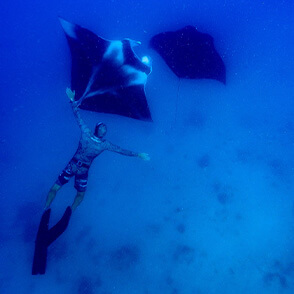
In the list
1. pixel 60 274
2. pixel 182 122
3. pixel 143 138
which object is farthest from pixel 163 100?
pixel 60 274

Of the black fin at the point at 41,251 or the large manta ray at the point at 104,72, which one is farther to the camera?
the large manta ray at the point at 104,72

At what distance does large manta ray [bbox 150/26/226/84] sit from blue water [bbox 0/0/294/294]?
5.67ft

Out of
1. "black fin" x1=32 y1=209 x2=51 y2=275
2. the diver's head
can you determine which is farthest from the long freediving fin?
the diver's head

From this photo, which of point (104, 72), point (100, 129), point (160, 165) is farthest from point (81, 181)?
point (160, 165)

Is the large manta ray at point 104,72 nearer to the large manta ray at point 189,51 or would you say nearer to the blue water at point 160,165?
the large manta ray at point 189,51

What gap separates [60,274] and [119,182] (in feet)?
10.00

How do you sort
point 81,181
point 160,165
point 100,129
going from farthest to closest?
point 160,165 → point 81,181 → point 100,129

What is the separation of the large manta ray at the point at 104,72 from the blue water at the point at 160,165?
232 cm

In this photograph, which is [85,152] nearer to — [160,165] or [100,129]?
[100,129]

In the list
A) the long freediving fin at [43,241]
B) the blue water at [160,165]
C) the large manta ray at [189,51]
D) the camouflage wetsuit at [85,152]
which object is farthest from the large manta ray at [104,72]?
the long freediving fin at [43,241]

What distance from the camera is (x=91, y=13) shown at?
960 cm

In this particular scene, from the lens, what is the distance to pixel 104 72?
575 centimetres

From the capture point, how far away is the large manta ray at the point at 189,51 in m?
7.12

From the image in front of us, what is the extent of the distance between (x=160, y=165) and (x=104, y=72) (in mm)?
3709
